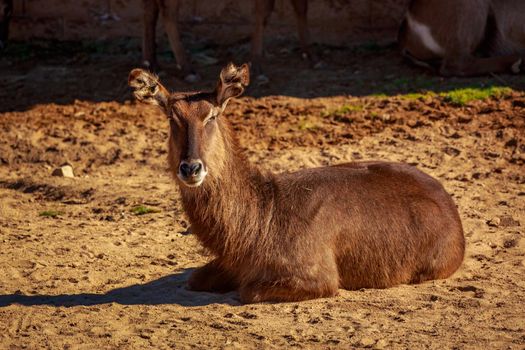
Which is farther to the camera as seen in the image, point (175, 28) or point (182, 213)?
point (175, 28)

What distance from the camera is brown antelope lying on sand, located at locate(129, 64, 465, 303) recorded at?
19.9 feet

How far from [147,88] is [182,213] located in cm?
197

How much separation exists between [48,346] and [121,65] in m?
7.08

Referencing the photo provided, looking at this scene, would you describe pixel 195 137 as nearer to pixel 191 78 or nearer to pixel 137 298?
pixel 137 298

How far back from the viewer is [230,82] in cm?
624

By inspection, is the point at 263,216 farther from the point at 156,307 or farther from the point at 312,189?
the point at 156,307

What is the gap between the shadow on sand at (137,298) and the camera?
6.08 metres

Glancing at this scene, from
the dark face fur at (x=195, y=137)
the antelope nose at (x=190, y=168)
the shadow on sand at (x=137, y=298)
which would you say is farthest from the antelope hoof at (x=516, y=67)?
the antelope nose at (x=190, y=168)

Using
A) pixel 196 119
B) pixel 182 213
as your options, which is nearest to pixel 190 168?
pixel 196 119

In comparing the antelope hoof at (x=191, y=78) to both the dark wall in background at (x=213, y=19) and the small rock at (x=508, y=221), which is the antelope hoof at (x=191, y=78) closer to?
the dark wall in background at (x=213, y=19)

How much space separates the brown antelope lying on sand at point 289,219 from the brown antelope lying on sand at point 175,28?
5.10 meters

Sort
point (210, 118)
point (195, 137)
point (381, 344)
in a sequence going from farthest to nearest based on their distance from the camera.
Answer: point (210, 118) < point (195, 137) < point (381, 344)

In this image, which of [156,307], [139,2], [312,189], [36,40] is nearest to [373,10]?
[139,2]

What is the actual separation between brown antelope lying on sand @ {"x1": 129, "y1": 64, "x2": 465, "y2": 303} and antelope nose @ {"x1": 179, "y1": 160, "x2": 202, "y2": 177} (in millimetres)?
15
